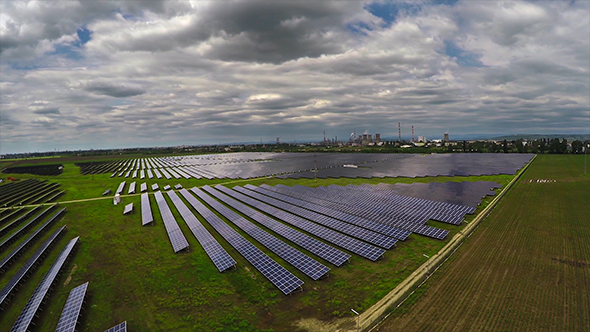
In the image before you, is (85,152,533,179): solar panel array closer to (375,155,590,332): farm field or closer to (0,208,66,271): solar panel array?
(375,155,590,332): farm field

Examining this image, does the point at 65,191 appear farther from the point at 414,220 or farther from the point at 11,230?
the point at 414,220

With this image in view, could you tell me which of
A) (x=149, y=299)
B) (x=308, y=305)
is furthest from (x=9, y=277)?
(x=308, y=305)

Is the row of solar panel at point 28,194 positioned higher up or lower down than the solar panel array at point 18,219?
higher up

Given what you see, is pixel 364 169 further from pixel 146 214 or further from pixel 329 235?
pixel 146 214

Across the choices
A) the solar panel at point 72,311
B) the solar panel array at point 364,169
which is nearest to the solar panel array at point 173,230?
the solar panel at point 72,311

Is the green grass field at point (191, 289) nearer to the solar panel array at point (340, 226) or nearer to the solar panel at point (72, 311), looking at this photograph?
the solar panel at point (72, 311)
